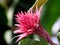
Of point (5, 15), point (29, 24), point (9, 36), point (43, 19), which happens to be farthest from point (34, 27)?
point (5, 15)

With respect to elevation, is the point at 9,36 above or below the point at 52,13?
below

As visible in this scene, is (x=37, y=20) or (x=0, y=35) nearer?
(x=37, y=20)

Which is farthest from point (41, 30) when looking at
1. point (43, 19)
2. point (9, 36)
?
point (9, 36)

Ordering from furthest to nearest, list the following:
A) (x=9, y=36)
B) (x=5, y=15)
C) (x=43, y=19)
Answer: (x=5, y=15) → (x=9, y=36) → (x=43, y=19)

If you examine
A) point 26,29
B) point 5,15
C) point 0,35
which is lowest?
point 0,35

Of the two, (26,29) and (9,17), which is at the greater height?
(26,29)

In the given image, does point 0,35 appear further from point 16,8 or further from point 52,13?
point 52,13

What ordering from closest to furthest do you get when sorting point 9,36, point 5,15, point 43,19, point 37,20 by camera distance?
1. point 37,20
2. point 43,19
3. point 9,36
4. point 5,15

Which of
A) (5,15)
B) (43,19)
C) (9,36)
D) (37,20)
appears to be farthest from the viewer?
(5,15)

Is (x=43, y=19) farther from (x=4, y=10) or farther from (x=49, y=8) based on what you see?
(x=4, y=10)
